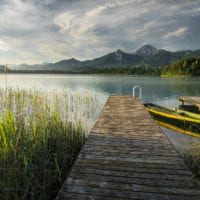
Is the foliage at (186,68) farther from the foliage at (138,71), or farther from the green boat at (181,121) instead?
the green boat at (181,121)

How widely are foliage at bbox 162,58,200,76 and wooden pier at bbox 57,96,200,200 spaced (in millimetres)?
62951

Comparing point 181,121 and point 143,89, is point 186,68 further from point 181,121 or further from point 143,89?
point 181,121

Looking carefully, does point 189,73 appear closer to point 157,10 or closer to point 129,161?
point 157,10

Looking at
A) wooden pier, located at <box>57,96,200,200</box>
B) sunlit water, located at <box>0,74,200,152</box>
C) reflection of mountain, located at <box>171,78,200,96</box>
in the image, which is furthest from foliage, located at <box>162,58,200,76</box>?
wooden pier, located at <box>57,96,200,200</box>

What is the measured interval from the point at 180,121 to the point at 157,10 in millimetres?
8681

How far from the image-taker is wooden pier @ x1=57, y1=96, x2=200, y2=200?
206cm

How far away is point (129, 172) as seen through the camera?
2.52 m

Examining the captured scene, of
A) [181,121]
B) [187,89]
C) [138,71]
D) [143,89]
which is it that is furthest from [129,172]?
[138,71]

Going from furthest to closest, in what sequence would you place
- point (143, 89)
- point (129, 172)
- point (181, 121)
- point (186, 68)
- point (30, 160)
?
point (186, 68) < point (143, 89) < point (181, 121) < point (30, 160) < point (129, 172)

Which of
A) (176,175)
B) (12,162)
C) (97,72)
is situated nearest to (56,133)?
(12,162)

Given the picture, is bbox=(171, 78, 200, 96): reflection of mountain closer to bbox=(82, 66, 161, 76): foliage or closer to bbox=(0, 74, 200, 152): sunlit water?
bbox=(0, 74, 200, 152): sunlit water

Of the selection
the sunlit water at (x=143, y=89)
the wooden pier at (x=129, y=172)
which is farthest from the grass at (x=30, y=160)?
the sunlit water at (x=143, y=89)

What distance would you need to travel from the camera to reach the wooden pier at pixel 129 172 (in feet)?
6.76

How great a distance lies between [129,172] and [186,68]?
65877mm
